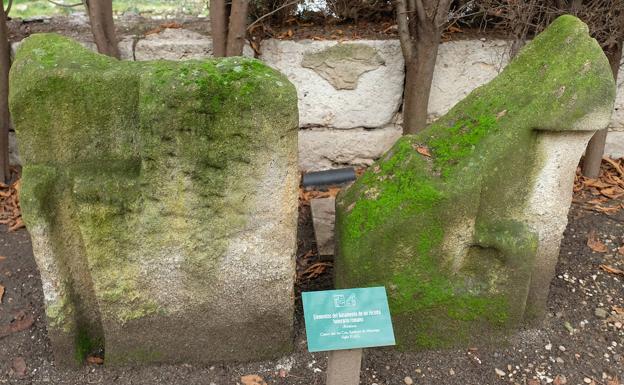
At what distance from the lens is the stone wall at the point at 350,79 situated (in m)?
3.70

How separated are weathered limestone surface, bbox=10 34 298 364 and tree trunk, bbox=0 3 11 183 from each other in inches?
58.6

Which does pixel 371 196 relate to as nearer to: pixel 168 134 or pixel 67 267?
pixel 168 134

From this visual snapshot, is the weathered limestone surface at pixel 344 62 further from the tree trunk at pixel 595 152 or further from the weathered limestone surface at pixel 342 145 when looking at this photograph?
the tree trunk at pixel 595 152

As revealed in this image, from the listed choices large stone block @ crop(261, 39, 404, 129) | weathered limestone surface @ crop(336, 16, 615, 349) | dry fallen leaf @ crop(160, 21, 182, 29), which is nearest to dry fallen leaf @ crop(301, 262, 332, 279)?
weathered limestone surface @ crop(336, 16, 615, 349)

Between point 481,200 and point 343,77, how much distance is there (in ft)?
5.50

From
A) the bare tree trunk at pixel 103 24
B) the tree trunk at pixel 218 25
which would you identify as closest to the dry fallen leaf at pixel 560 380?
the tree trunk at pixel 218 25

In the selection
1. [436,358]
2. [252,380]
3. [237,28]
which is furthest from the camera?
[237,28]

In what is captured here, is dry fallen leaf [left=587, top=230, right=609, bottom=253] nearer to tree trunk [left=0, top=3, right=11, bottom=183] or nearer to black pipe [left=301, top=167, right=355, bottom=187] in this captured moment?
black pipe [left=301, top=167, right=355, bottom=187]

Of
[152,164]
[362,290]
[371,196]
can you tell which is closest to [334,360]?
[362,290]

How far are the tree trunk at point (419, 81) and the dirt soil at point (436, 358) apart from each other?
1359 millimetres

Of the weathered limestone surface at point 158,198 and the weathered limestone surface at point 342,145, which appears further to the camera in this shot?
the weathered limestone surface at point 342,145

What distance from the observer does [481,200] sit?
2396 millimetres

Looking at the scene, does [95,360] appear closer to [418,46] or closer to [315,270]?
[315,270]

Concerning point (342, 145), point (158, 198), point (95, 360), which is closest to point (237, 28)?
point (342, 145)
